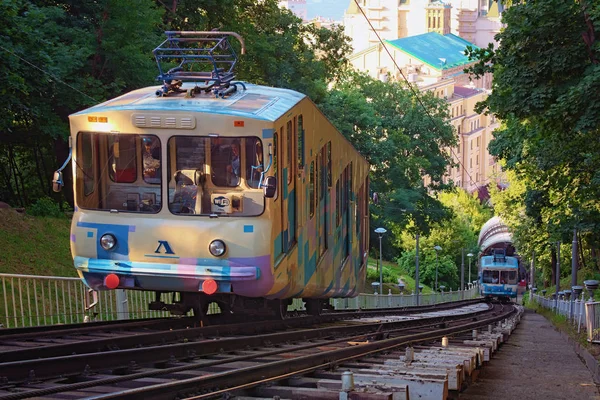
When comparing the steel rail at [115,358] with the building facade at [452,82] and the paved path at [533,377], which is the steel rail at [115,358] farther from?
the building facade at [452,82]

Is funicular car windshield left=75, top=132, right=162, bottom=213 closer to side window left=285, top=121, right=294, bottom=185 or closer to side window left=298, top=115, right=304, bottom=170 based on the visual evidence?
side window left=285, top=121, right=294, bottom=185

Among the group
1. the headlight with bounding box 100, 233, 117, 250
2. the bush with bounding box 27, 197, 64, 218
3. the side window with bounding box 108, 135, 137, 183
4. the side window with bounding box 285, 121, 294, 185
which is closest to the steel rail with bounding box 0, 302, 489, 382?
the headlight with bounding box 100, 233, 117, 250

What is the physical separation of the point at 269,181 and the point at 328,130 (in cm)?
506

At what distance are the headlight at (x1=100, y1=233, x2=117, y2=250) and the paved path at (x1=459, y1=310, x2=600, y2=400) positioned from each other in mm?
4796

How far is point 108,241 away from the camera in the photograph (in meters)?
12.7

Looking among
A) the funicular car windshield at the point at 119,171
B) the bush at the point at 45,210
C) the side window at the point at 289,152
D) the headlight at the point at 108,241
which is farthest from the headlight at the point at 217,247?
the bush at the point at 45,210

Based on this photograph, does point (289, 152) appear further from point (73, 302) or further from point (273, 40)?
point (273, 40)

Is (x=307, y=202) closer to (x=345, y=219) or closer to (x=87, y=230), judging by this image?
(x=87, y=230)

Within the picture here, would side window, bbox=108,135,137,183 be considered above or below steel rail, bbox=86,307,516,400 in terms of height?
above

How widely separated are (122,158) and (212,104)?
1.37 meters

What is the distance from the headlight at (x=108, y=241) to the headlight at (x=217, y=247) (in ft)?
4.25

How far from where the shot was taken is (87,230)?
12.8m

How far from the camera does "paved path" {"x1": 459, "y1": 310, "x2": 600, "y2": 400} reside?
11820mm

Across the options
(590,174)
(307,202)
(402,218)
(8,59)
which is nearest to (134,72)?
(8,59)
